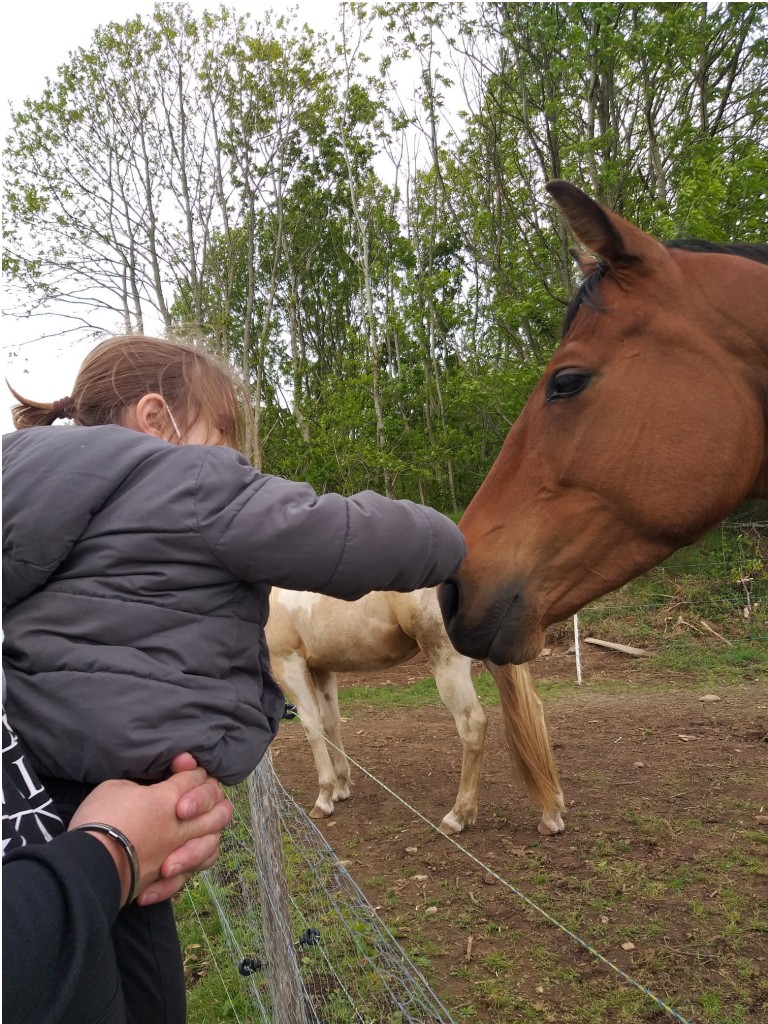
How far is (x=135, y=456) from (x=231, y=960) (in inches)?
124

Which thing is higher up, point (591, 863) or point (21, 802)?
point (21, 802)

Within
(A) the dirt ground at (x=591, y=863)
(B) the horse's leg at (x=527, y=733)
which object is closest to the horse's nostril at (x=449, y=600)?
(A) the dirt ground at (x=591, y=863)

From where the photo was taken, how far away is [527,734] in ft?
12.8

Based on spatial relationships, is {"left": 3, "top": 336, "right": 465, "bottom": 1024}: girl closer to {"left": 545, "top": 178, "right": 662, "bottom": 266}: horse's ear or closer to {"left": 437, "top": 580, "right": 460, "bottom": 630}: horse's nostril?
{"left": 437, "top": 580, "right": 460, "bottom": 630}: horse's nostril

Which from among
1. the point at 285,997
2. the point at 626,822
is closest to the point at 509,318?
the point at 626,822

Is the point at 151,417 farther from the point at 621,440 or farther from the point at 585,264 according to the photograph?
the point at 585,264

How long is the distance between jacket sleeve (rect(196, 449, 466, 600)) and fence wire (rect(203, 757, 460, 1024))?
4.75 ft

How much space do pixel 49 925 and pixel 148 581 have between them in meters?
0.53

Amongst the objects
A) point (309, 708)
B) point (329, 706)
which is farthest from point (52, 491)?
point (329, 706)

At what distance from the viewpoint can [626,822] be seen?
4.41 m

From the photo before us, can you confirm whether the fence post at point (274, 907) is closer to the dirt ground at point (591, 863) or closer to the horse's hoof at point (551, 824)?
the dirt ground at point (591, 863)

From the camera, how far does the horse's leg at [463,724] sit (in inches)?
183

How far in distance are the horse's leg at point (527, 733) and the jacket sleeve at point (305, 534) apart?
2701 mm

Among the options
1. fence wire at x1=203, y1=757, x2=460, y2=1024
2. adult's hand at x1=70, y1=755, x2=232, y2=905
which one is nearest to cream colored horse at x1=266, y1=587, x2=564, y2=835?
fence wire at x1=203, y1=757, x2=460, y2=1024
